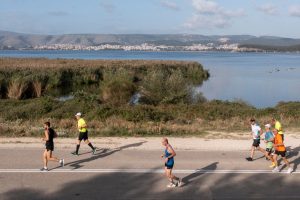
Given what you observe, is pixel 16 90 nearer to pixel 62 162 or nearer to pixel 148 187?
pixel 62 162

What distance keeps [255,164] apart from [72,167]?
16.8ft

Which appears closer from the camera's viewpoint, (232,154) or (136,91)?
(232,154)

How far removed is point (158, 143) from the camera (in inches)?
625

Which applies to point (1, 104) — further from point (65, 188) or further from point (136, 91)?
point (65, 188)

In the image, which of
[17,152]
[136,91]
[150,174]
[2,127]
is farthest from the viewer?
[136,91]

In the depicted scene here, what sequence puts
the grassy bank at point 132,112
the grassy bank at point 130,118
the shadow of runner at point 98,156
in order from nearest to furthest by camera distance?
the shadow of runner at point 98,156, the grassy bank at point 130,118, the grassy bank at point 132,112

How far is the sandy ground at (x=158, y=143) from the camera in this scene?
1520cm

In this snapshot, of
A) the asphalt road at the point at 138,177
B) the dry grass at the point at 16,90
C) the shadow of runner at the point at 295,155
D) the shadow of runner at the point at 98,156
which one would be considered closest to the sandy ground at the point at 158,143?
the shadow of runner at the point at 98,156

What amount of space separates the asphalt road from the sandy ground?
0.82 metres

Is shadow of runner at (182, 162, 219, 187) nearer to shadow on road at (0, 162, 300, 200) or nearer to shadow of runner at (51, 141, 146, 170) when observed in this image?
shadow on road at (0, 162, 300, 200)

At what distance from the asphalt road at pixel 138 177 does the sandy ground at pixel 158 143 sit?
2.70 ft

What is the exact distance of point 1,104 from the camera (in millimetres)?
25938

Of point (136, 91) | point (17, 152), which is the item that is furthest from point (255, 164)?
point (136, 91)

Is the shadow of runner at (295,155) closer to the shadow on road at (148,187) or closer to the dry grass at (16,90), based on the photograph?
the shadow on road at (148,187)
